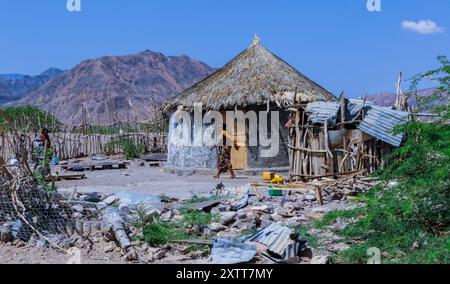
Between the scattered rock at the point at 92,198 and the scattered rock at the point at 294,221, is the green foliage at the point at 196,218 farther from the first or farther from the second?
the scattered rock at the point at 92,198

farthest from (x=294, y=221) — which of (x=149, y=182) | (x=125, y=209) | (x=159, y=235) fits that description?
(x=149, y=182)

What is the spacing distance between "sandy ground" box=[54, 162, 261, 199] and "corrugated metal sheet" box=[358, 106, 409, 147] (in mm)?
3340

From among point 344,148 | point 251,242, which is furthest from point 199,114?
point 251,242

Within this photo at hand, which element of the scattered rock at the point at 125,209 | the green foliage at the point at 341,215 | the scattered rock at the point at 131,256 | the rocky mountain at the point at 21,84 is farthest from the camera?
the rocky mountain at the point at 21,84

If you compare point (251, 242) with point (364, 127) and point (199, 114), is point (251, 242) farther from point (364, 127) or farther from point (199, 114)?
point (199, 114)

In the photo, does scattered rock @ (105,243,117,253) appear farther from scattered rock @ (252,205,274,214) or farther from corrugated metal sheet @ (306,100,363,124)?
corrugated metal sheet @ (306,100,363,124)

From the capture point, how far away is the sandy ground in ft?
42.1

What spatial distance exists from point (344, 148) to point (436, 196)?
6.14 meters

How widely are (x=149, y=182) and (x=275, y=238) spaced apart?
338 inches

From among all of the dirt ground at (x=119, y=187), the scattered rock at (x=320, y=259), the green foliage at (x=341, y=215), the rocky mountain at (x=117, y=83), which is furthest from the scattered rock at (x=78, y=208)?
the rocky mountain at (x=117, y=83)

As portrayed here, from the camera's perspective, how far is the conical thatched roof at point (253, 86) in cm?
1717

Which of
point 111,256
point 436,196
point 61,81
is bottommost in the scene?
point 111,256

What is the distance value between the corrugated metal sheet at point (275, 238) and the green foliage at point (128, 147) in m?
16.7

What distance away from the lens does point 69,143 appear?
24.7 meters
